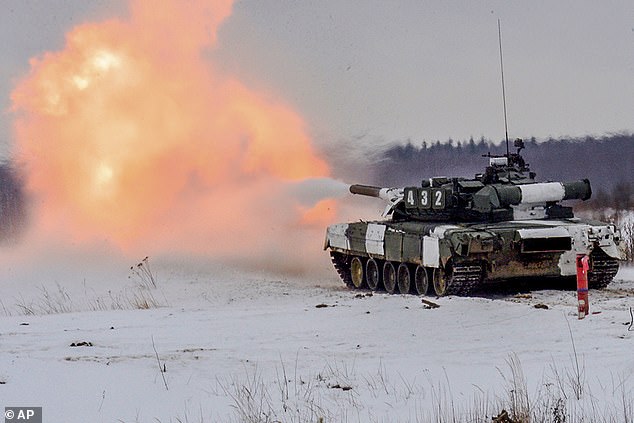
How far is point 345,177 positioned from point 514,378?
21492 millimetres

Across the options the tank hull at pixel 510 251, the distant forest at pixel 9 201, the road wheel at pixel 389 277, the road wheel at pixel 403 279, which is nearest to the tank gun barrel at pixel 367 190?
the road wheel at pixel 389 277

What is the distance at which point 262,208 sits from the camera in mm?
28000

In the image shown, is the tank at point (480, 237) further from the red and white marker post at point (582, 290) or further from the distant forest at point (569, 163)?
the distant forest at point (569, 163)

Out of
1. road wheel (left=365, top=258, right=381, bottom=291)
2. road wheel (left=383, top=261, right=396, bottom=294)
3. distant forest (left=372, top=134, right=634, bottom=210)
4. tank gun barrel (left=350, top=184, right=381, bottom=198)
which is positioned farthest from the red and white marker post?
distant forest (left=372, top=134, right=634, bottom=210)

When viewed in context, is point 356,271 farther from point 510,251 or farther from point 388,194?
point 510,251

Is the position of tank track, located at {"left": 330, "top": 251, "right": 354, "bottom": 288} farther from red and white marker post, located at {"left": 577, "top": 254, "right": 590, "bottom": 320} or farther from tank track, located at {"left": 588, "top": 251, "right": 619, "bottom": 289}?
red and white marker post, located at {"left": 577, "top": 254, "right": 590, "bottom": 320}

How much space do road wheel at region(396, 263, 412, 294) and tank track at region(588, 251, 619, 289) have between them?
3246mm

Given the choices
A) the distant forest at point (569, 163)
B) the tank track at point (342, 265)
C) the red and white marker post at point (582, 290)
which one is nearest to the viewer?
the red and white marker post at point (582, 290)

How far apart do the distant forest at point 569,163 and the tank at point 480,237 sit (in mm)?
10221

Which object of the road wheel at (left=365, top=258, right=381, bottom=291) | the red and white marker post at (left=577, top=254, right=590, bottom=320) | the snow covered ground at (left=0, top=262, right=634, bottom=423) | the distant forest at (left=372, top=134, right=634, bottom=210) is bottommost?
the snow covered ground at (left=0, top=262, right=634, bottom=423)

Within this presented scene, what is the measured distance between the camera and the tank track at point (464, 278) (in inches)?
727

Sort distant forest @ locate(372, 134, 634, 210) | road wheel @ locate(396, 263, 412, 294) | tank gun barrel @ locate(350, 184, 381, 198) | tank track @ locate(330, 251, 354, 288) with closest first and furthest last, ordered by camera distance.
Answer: road wheel @ locate(396, 263, 412, 294), tank gun barrel @ locate(350, 184, 381, 198), tank track @ locate(330, 251, 354, 288), distant forest @ locate(372, 134, 634, 210)

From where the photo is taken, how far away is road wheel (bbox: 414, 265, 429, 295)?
2023 centimetres

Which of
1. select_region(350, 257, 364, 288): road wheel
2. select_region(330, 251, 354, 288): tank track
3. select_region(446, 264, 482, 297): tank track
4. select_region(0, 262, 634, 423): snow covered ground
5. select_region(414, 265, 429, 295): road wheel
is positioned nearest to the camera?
select_region(0, 262, 634, 423): snow covered ground
